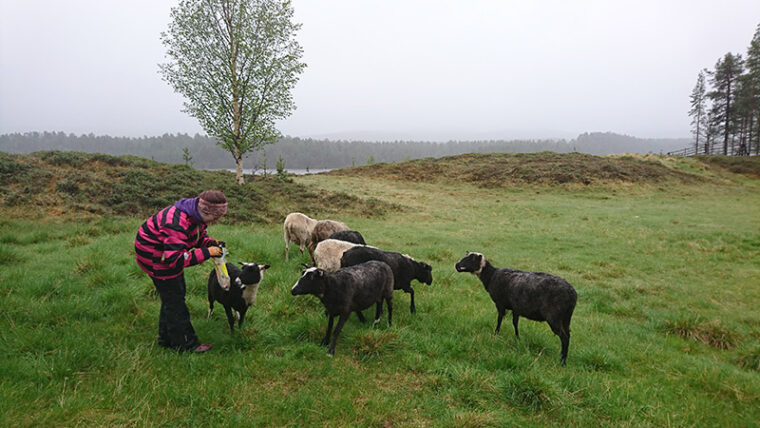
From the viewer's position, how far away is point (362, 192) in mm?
35188

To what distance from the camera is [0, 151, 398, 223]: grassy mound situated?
16.3m

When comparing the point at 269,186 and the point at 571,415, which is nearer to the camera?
the point at 571,415

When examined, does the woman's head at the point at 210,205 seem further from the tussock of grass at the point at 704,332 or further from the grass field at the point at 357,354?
the tussock of grass at the point at 704,332

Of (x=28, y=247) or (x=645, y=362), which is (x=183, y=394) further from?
(x=28, y=247)

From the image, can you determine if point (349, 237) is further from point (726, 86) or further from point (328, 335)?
point (726, 86)

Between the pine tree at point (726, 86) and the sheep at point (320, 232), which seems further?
the pine tree at point (726, 86)

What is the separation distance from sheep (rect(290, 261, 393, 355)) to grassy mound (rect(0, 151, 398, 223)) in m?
14.1

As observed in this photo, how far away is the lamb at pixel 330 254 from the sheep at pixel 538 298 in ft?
12.9

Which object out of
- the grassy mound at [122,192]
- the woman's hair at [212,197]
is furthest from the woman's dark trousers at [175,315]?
the grassy mound at [122,192]

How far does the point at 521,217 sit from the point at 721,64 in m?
63.5

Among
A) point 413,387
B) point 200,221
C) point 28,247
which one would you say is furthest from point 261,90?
point 413,387

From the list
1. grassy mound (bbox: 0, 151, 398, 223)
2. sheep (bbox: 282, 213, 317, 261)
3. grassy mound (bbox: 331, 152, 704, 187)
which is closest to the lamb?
sheep (bbox: 282, 213, 317, 261)

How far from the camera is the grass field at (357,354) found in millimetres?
4391

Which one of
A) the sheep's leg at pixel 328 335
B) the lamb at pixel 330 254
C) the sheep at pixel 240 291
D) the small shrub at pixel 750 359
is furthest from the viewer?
the lamb at pixel 330 254
